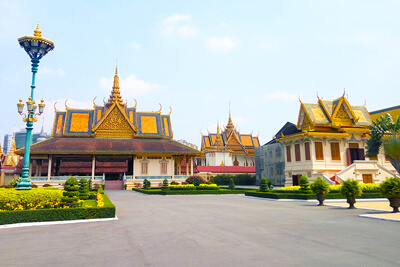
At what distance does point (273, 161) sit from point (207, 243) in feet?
111

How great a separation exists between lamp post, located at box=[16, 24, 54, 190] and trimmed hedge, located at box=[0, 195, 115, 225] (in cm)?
356

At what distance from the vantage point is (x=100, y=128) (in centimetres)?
3769

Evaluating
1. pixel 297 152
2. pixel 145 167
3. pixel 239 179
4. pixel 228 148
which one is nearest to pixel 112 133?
pixel 145 167

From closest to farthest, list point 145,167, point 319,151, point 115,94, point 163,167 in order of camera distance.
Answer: point 319,151 < point 145,167 < point 163,167 < point 115,94

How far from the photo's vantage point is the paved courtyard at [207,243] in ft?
16.6

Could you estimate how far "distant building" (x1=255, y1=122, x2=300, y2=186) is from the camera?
121ft

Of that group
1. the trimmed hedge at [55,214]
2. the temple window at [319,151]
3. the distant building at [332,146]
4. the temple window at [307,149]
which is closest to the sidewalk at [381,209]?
the trimmed hedge at [55,214]

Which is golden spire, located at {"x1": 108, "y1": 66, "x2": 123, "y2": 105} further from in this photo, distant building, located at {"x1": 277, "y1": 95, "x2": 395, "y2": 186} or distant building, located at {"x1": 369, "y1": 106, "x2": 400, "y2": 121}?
distant building, located at {"x1": 369, "y1": 106, "x2": 400, "y2": 121}

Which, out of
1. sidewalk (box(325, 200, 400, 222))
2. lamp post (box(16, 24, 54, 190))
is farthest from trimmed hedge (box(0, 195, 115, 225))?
sidewalk (box(325, 200, 400, 222))

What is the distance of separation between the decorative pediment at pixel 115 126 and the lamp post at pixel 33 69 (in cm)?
2353

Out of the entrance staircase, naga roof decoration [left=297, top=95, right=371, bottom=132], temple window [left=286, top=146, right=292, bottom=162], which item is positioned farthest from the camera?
the entrance staircase

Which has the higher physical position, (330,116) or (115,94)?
(115,94)

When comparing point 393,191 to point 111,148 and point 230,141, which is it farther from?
point 230,141

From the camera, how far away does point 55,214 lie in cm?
1005
